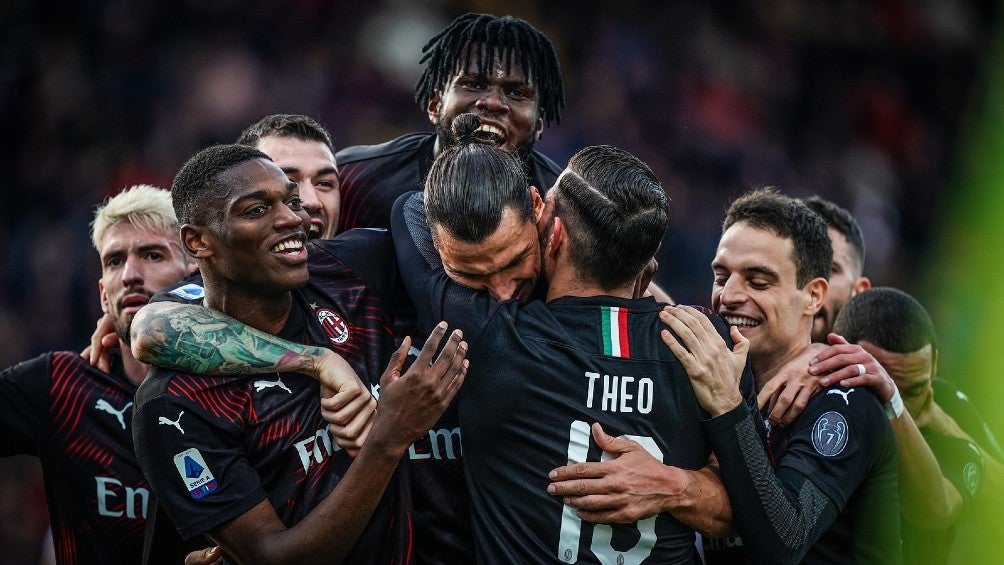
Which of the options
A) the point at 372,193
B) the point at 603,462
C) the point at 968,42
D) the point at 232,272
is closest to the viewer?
the point at 603,462

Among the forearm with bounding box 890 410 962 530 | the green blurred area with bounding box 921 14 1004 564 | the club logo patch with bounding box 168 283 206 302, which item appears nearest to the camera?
the club logo patch with bounding box 168 283 206 302

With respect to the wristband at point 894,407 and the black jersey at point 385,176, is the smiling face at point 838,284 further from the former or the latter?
the black jersey at point 385,176

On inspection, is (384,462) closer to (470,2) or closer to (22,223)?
(22,223)

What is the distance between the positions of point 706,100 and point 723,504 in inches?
349

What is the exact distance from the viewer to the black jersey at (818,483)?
135 inches

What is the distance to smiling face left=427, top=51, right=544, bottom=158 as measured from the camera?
4.51 m

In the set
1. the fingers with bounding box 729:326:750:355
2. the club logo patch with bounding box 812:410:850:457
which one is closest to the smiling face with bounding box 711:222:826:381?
the club logo patch with bounding box 812:410:850:457

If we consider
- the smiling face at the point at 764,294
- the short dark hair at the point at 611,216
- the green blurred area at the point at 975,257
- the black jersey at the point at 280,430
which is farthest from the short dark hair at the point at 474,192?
the green blurred area at the point at 975,257

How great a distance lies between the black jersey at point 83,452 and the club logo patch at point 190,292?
3.03ft

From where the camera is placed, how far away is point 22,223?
9438 mm

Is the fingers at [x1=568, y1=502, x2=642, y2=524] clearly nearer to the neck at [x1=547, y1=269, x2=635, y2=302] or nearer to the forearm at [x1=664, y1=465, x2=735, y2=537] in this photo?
the forearm at [x1=664, y1=465, x2=735, y2=537]

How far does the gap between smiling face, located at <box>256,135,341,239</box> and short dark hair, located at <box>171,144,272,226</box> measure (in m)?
0.84

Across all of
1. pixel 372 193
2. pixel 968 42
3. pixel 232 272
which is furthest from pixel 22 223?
pixel 968 42

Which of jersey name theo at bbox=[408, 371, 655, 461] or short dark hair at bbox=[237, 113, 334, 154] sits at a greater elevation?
short dark hair at bbox=[237, 113, 334, 154]
